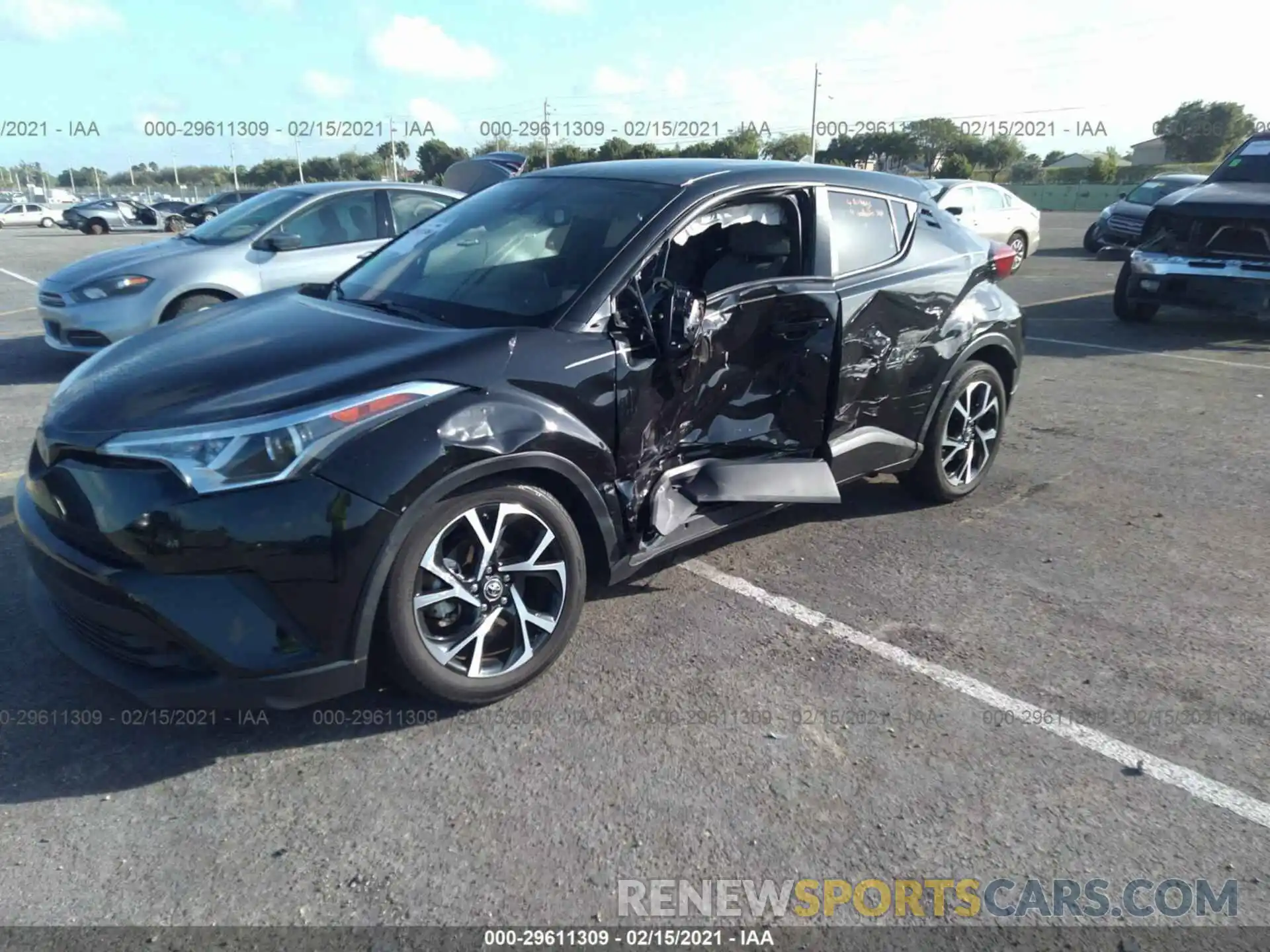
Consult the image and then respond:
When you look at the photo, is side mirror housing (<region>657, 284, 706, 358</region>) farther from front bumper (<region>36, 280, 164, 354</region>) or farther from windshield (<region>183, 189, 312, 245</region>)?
windshield (<region>183, 189, 312, 245</region>)

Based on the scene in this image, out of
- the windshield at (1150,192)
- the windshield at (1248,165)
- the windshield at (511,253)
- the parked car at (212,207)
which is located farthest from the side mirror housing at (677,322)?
the parked car at (212,207)

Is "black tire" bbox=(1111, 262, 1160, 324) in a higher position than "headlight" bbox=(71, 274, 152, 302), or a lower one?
lower

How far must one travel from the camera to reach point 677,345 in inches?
138

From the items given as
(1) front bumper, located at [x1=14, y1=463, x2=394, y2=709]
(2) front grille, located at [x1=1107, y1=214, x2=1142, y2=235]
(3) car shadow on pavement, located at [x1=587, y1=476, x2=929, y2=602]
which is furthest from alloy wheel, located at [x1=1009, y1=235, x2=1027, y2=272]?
(1) front bumper, located at [x1=14, y1=463, x2=394, y2=709]

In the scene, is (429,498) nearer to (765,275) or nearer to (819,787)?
(819,787)

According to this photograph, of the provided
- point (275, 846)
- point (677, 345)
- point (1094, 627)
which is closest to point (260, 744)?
point (275, 846)

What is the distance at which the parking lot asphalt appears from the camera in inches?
97.6

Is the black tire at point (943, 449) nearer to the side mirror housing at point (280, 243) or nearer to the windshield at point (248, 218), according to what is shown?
the side mirror housing at point (280, 243)

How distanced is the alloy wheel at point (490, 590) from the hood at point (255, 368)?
0.49 metres

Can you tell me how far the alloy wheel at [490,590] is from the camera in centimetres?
301

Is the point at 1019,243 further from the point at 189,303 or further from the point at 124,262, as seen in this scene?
the point at 124,262

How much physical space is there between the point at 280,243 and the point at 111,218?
36135 millimetres

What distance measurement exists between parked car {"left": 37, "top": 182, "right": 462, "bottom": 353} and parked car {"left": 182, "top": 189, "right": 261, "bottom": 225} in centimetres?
2245

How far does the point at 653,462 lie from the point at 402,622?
3.83ft
